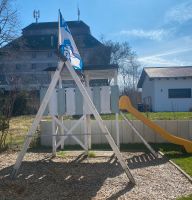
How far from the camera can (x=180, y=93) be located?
33594 millimetres

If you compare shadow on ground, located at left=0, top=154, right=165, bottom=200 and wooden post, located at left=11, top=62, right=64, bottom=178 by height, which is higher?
wooden post, located at left=11, top=62, right=64, bottom=178

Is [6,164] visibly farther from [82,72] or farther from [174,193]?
[174,193]

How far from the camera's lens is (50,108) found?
9906mm

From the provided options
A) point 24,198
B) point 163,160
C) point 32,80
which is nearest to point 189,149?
point 163,160

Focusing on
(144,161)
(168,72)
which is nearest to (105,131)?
(144,161)

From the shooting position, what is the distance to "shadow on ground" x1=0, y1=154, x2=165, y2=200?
21.0 ft

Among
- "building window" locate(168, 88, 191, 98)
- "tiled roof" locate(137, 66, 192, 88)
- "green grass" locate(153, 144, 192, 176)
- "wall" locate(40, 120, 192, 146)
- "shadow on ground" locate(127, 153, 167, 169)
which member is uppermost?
"tiled roof" locate(137, 66, 192, 88)

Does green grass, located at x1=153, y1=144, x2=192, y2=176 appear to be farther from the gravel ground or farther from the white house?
the white house

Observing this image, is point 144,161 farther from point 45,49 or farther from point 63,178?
point 45,49

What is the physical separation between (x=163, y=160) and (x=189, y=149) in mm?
1493

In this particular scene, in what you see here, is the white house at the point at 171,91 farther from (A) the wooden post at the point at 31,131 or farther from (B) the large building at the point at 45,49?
(A) the wooden post at the point at 31,131

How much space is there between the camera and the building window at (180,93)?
110ft

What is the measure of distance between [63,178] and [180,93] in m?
27.4

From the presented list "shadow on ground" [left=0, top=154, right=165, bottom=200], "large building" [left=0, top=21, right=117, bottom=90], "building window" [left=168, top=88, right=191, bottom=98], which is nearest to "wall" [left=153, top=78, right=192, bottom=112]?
"building window" [left=168, top=88, right=191, bottom=98]
